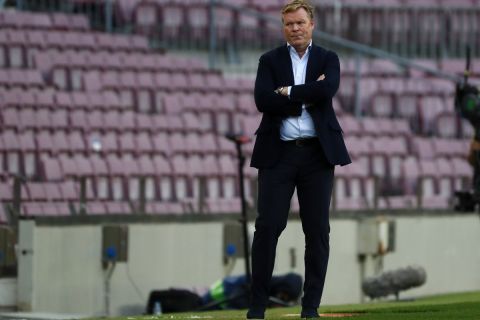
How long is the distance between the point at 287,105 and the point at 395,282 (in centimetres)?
741

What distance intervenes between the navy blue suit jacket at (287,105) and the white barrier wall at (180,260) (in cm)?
617

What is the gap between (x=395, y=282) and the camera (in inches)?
678

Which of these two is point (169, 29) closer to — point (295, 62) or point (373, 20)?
point (373, 20)

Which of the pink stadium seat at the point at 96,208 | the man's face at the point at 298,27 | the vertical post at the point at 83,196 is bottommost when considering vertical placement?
the pink stadium seat at the point at 96,208

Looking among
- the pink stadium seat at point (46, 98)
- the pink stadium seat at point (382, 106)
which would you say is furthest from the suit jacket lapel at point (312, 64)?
the pink stadium seat at point (382, 106)

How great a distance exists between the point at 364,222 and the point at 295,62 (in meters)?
8.86

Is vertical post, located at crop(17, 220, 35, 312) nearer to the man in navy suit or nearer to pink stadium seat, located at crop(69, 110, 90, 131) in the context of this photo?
pink stadium seat, located at crop(69, 110, 90, 131)

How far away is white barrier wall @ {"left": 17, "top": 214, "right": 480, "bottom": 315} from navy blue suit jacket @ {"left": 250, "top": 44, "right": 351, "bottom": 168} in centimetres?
617

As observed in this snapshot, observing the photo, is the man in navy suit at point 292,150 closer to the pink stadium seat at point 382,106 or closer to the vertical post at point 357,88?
the vertical post at point 357,88

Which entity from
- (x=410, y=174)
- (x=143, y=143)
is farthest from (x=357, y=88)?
(x=143, y=143)

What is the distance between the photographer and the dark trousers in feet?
33.1

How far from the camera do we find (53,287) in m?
16.2

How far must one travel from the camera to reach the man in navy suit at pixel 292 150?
397 inches

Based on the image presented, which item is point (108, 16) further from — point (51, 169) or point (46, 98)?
point (51, 169)
